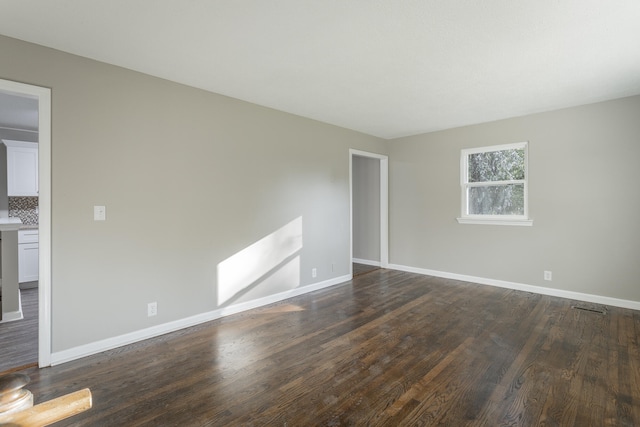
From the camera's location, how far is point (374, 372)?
234 centimetres

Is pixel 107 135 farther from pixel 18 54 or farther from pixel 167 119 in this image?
pixel 18 54

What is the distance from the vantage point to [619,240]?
3.73 metres

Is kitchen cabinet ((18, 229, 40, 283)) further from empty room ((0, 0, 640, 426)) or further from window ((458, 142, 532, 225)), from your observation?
window ((458, 142, 532, 225))

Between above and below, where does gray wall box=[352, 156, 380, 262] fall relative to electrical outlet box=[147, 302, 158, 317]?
above

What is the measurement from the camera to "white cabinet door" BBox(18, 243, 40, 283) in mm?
4684

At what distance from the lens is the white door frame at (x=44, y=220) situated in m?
2.41

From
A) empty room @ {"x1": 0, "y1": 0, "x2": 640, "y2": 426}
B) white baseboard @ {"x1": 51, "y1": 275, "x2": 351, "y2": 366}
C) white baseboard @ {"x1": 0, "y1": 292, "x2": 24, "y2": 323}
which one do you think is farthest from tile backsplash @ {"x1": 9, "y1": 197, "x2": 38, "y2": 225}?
white baseboard @ {"x1": 51, "y1": 275, "x2": 351, "y2": 366}

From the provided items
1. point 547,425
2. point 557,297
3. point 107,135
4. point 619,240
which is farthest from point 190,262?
point 619,240

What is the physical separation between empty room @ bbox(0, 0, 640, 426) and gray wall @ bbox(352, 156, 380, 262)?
1.34m

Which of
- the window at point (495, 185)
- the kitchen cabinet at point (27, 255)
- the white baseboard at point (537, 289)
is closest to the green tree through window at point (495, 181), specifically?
the window at point (495, 185)

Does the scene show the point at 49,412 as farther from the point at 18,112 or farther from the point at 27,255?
the point at 27,255

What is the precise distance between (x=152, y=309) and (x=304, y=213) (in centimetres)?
223

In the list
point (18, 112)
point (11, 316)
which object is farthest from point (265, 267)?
point (18, 112)

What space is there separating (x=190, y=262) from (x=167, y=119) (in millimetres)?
1476
